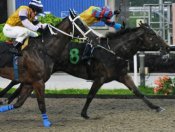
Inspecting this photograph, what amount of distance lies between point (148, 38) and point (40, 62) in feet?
7.77

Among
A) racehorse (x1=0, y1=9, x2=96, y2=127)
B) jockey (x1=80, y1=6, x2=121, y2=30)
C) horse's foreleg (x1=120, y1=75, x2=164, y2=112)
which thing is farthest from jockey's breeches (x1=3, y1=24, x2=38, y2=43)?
horse's foreleg (x1=120, y1=75, x2=164, y2=112)

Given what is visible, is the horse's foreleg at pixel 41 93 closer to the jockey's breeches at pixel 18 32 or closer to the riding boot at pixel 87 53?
the jockey's breeches at pixel 18 32

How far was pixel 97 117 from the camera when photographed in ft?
36.1

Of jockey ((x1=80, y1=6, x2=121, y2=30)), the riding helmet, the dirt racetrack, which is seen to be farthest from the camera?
jockey ((x1=80, y1=6, x2=121, y2=30))

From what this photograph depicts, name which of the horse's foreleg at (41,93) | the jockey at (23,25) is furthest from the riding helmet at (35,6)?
the horse's foreleg at (41,93)

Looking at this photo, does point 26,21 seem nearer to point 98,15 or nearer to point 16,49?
point 16,49

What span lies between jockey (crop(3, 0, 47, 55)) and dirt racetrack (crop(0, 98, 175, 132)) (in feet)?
4.56

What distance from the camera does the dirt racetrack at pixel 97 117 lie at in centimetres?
973

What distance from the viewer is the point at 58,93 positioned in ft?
47.0

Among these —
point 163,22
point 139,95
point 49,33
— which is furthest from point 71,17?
point 163,22

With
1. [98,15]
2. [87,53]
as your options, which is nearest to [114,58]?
[87,53]

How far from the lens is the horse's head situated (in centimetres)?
1130

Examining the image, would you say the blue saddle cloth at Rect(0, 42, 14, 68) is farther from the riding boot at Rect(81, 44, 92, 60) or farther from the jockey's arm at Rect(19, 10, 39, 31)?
the riding boot at Rect(81, 44, 92, 60)

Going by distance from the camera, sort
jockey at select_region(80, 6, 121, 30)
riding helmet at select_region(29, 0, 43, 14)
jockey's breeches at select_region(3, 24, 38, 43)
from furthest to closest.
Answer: jockey at select_region(80, 6, 121, 30) → riding helmet at select_region(29, 0, 43, 14) → jockey's breeches at select_region(3, 24, 38, 43)
